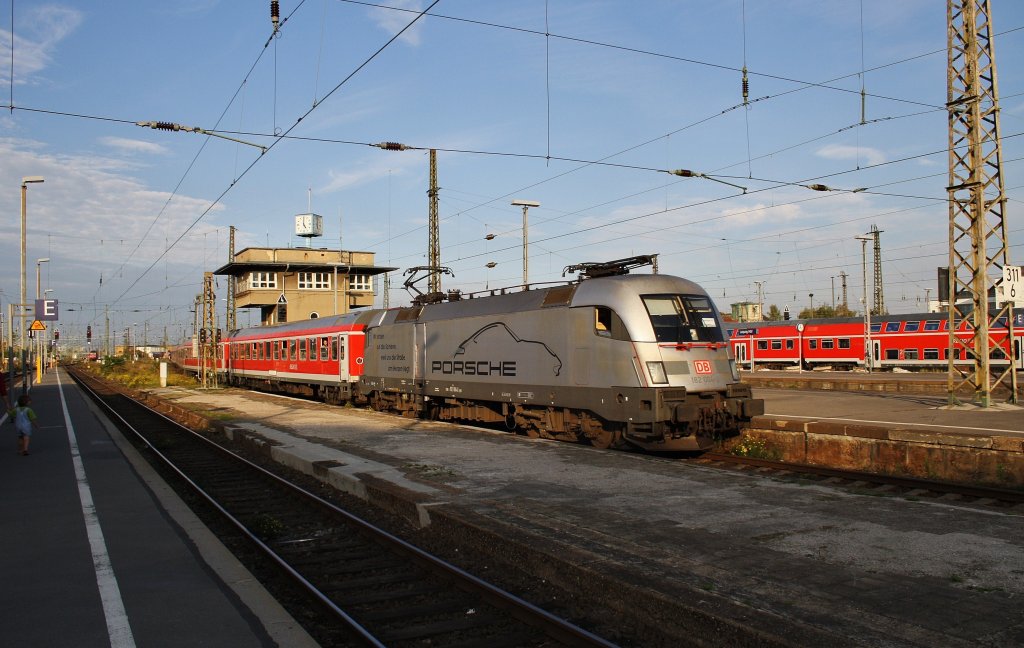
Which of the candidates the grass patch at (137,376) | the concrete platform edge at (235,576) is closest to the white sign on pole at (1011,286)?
the concrete platform edge at (235,576)

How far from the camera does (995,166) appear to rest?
17.8 meters

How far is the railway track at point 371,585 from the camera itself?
17.8ft

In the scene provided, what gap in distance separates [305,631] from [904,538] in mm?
5314

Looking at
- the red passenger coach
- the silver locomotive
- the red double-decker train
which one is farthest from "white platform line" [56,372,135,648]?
the red double-decker train

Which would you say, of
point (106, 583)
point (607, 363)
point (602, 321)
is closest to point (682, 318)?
point (602, 321)

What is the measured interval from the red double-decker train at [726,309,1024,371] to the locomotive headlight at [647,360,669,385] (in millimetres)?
23779

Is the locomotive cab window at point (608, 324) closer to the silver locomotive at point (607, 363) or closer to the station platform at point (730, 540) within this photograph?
the silver locomotive at point (607, 363)

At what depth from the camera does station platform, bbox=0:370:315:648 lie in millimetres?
5258

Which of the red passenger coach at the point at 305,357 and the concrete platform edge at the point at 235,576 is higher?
the red passenger coach at the point at 305,357

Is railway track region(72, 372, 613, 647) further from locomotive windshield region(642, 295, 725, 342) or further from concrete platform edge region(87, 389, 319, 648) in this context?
locomotive windshield region(642, 295, 725, 342)

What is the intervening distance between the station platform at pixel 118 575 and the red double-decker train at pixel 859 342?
2962cm

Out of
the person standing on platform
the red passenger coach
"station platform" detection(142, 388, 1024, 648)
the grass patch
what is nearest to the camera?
"station platform" detection(142, 388, 1024, 648)

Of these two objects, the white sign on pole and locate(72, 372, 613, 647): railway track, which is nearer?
locate(72, 372, 613, 647): railway track

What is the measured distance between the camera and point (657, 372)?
1248 centimetres
